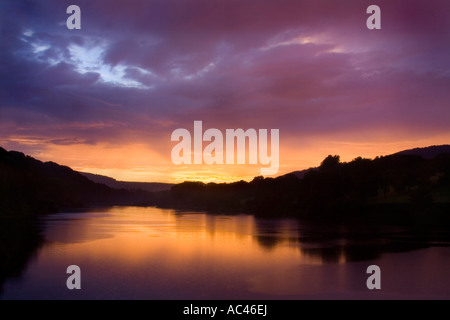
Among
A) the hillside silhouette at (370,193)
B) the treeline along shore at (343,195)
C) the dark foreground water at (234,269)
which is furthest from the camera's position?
the hillside silhouette at (370,193)

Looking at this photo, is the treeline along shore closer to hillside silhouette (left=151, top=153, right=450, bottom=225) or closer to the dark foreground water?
hillside silhouette (left=151, top=153, right=450, bottom=225)

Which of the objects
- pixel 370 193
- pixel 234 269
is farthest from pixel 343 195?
pixel 234 269

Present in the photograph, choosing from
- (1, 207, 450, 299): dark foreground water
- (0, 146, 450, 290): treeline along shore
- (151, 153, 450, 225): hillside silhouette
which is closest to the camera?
(1, 207, 450, 299): dark foreground water

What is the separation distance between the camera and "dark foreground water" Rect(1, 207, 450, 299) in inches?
882

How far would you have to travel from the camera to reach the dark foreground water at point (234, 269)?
22.4m

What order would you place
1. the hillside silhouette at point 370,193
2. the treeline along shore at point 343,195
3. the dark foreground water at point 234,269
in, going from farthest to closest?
the hillside silhouette at point 370,193, the treeline along shore at point 343,195, the dark foreground water at point 234,269

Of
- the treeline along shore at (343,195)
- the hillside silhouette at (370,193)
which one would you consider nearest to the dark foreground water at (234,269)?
the treeline along shore at (343,195)

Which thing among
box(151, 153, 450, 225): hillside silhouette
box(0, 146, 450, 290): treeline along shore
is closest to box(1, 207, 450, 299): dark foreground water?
box(0, 146, 450, 290): treeline along shore

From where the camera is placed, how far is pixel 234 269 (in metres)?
29.2

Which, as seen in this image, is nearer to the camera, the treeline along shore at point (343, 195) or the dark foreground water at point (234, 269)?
the dark foreground water at point (234, 269)

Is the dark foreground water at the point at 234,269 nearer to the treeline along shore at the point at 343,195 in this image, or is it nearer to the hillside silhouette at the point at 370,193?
the treeline along shore at the point at 343,195

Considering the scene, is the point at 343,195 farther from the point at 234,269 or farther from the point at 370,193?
the point at 234,269
